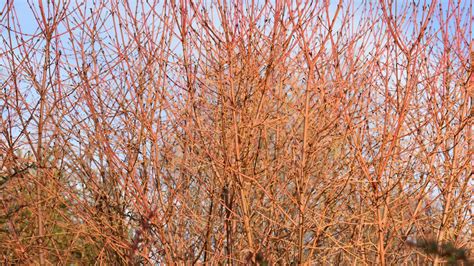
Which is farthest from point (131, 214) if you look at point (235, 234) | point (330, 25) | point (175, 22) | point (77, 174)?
point (330, 25)

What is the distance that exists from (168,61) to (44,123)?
1237 millimetres

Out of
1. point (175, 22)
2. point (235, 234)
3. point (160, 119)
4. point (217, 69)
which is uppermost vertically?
point (175, 22)

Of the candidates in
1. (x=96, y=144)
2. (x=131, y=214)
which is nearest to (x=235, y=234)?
(x=131, y=214)

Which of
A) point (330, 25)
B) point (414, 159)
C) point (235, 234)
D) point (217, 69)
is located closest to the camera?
point (330, 25)

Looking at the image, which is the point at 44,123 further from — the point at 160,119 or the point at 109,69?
the point at 160,119

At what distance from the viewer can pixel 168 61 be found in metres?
4.89

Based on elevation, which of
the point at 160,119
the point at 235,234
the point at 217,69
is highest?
the point at 217,69

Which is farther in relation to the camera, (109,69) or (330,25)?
(109,69)

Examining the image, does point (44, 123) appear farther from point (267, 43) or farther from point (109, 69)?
point (267, 43)

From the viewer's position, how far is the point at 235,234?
515 cm

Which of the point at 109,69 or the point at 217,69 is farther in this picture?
the point at 109,69

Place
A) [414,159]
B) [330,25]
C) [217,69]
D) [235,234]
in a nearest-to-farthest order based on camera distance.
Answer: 1. [330,25]
2. [217,69]
3. [235,234]
4. [414,159]

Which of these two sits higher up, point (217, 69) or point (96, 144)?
point (217, 69)

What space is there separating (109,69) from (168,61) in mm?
785
